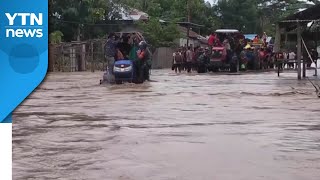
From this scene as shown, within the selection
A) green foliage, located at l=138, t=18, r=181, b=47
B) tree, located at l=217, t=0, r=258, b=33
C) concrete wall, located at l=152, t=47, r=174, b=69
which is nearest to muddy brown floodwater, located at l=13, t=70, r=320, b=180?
concrete wall, located at l=152, t=47, r=174, b=69

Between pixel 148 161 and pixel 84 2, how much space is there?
30.2 metres

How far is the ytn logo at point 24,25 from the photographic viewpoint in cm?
213

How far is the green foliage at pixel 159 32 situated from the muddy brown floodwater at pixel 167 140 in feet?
93.9

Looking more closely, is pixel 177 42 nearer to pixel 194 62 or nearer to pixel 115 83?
pixel 194 62

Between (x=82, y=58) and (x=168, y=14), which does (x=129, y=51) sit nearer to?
(x=82, y=58)

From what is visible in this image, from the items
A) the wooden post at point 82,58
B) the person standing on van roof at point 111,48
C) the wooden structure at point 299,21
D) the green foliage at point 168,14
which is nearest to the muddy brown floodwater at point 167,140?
the person standing on van roof at point 111,48

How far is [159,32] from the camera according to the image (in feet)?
133

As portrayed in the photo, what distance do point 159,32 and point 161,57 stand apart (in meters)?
1.88

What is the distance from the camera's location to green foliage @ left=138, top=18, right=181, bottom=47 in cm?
3966

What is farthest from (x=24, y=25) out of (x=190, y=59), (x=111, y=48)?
(x=190, y=59)

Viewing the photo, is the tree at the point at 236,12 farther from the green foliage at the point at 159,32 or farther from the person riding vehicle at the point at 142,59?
the person riding vehicle at the point at 142,59

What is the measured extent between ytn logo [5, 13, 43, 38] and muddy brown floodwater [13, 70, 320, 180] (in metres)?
0.22

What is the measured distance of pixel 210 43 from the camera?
26.2 metres

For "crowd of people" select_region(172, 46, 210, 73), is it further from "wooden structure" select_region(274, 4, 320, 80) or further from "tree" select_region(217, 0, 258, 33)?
"tree" select_region(217, 0, 258, 33)
